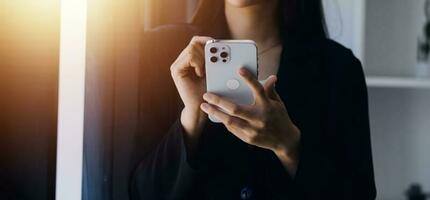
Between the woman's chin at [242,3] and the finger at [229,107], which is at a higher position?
the woman's chin at [242,3]

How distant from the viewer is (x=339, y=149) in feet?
1.55

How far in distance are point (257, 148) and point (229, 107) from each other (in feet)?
0.19

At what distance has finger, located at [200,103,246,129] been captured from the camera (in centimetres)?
42

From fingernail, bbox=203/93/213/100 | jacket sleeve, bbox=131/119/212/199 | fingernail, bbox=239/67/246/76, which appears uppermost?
fingernail, bbox=239/67/246/76

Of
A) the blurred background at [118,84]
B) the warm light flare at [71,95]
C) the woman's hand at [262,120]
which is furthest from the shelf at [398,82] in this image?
the warm light flare at [71,95]

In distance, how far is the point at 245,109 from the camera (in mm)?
417

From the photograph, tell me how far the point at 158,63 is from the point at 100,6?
0.30 feet

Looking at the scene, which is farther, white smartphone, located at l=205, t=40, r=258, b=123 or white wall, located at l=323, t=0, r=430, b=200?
white wall, located at l=323, t=0, r=430, b=200

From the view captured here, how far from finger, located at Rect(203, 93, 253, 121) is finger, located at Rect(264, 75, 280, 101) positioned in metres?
0.03

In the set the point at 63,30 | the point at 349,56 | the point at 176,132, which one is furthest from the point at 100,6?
Result: the point at 349,56

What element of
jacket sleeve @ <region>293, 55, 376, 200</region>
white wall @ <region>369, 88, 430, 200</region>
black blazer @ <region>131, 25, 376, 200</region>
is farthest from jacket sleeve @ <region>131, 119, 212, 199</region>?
white wall @ <region>369, 88, 430, 200</region>

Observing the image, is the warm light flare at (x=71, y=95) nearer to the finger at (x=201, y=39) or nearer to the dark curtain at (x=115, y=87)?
the dark curtain at (x=115, y=87)

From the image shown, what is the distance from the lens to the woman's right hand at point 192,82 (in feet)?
1.42

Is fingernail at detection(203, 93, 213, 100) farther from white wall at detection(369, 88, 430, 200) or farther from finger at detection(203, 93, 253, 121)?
white wall at detection(369, 88, 430, 200)
